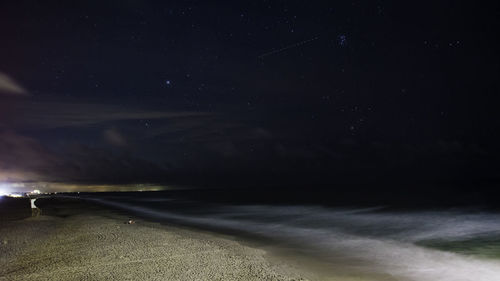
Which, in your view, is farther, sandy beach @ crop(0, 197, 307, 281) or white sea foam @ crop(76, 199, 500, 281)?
white sea foam @ crop(76, 199, 500, 281)

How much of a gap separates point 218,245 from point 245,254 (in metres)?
1.94

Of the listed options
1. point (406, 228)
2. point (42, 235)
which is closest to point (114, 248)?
point (42, 235)

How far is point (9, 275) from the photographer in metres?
9.49

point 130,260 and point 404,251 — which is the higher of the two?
point 130,260

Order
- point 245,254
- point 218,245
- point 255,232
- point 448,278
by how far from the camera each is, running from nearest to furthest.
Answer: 1. point 448,278
2. point 245,254
3. point 218,245
4. point 255,232

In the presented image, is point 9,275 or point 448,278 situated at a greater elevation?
point 9,275

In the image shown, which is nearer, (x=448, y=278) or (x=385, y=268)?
(x=448, y=278)

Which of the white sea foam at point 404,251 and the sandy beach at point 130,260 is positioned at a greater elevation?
the sandy beach at point 130,260

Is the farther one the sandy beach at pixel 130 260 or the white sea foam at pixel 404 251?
the white sea foam at pixel 404 251

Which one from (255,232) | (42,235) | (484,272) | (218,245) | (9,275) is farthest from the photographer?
(255,232)

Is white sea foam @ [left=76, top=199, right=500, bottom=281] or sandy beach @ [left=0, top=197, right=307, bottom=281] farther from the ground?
sandy beach @ [left=0, top=197, right=307, bottom=281]

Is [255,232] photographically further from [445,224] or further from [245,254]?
[445,224]

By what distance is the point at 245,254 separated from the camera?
508 inches

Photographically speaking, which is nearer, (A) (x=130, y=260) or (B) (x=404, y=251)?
(A) (x=130, y=260)
